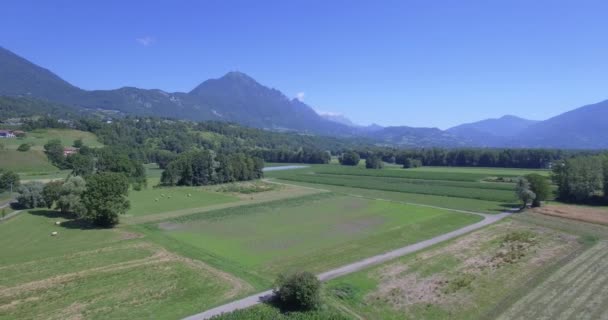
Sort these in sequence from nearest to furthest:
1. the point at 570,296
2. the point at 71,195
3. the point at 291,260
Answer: the point at 570,296
the point at 291,260
the point at 71,195

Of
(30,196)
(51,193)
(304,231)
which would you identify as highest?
(51,193)

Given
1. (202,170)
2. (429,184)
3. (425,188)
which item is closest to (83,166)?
(202,170)

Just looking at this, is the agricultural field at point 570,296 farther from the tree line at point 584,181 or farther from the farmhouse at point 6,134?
the farmhouse at point 6,134

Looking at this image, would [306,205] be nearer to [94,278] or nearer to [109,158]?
[94,278]

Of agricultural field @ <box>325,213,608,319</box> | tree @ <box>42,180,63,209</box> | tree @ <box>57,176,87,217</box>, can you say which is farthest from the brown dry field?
tree @ <box>42,180,63,209</box>

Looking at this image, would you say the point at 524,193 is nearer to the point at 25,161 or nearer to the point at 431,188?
the point at 431,188
